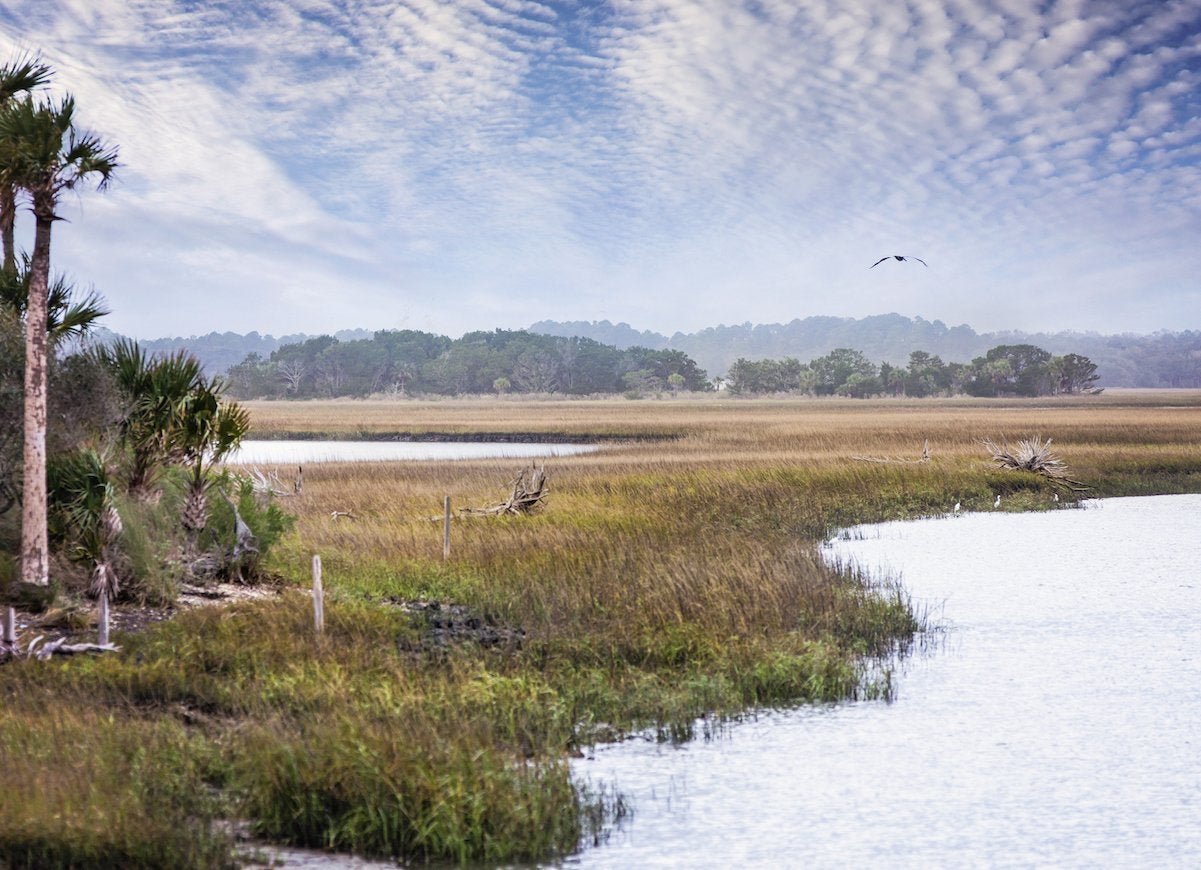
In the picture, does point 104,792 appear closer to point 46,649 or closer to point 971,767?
point 46,649

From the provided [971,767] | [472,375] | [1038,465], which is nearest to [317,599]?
[971,767]

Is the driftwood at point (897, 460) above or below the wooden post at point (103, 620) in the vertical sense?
above

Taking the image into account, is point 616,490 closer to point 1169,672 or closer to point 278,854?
point 1169,672

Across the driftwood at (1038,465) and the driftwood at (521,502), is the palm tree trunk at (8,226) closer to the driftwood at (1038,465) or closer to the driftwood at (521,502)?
the driftwood at (521,502)

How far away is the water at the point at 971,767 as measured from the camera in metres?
8.36

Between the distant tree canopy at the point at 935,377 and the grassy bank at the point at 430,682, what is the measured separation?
150m

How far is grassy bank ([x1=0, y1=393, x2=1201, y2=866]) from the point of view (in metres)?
8.20

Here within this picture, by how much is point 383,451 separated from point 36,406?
1704 inches

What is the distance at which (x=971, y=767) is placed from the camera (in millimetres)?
10094

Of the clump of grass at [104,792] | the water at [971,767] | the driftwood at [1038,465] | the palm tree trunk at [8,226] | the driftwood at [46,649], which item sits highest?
the palm tree trunk at [8,226]

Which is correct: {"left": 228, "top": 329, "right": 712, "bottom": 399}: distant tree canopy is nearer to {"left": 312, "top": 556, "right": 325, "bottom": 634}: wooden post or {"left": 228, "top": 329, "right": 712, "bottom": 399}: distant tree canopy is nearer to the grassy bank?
the grassy bank

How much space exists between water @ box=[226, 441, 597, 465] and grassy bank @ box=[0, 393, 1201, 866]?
856 inches

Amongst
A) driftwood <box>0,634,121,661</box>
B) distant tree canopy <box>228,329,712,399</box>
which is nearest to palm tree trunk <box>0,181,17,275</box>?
driftwood <box>0,634,121,661</box>

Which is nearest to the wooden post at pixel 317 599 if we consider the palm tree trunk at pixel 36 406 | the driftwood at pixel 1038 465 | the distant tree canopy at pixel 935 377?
the palm tree trunk at pixel 36 406
